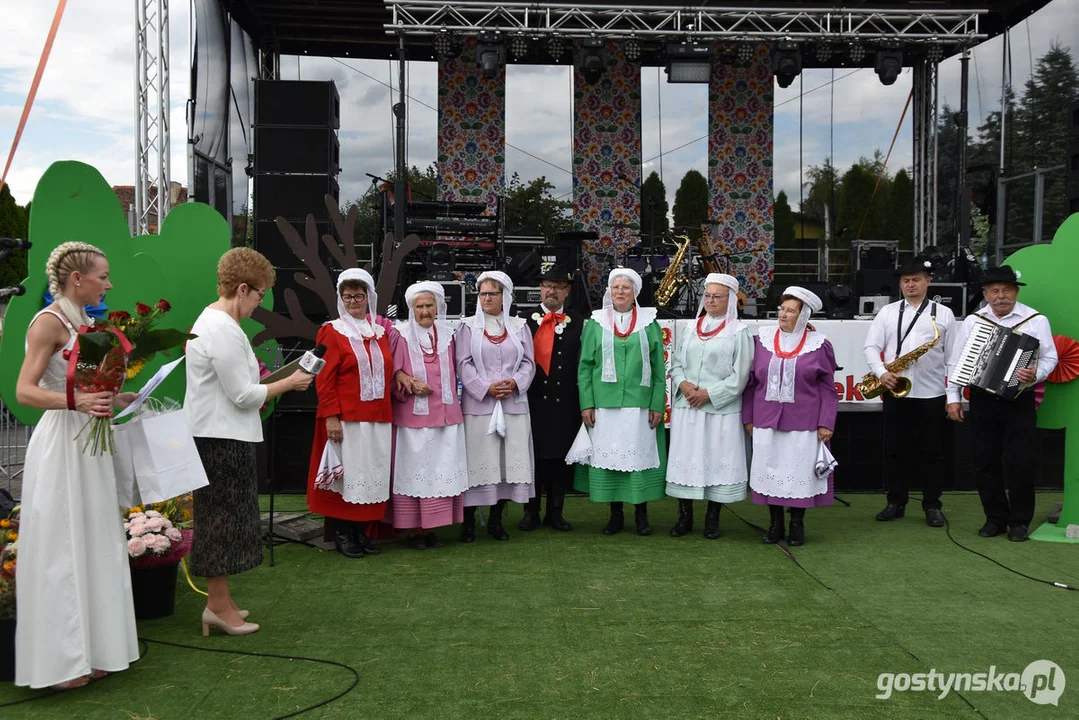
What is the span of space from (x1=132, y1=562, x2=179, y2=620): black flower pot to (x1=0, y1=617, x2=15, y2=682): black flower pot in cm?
76

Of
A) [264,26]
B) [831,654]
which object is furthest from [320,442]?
[264,26]

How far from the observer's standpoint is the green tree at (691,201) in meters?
15.1

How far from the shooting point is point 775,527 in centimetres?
565

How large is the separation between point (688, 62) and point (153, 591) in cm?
1027

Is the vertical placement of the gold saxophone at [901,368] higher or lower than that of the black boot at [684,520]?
higher

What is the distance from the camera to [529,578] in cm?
479

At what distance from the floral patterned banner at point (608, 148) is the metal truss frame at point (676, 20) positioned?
2761mm

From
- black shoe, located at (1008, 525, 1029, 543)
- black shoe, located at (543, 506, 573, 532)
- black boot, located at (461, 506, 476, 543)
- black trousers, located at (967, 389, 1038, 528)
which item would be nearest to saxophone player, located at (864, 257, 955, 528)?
black trousers, located at (967, 389, 1038, 528)

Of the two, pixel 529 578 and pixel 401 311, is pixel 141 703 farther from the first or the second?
pixel 401 311

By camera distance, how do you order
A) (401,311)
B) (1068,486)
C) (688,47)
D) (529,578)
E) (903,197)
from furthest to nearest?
1. (903,197)
2. (688,47)
3. (401,311)
4. (1068,486)
5. (529,578)

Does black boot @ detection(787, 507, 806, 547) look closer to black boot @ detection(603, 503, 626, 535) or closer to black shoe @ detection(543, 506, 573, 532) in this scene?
black boot @ detection(603, 503, 626, 535)

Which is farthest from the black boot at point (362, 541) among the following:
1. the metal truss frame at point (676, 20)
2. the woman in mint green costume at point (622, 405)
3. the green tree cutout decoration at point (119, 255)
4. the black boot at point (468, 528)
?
the metal truss frame at point (676, 20)

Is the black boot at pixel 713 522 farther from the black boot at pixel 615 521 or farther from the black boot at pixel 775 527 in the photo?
the black boot at pixel 615 521

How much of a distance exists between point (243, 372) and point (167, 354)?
5.49 feet
